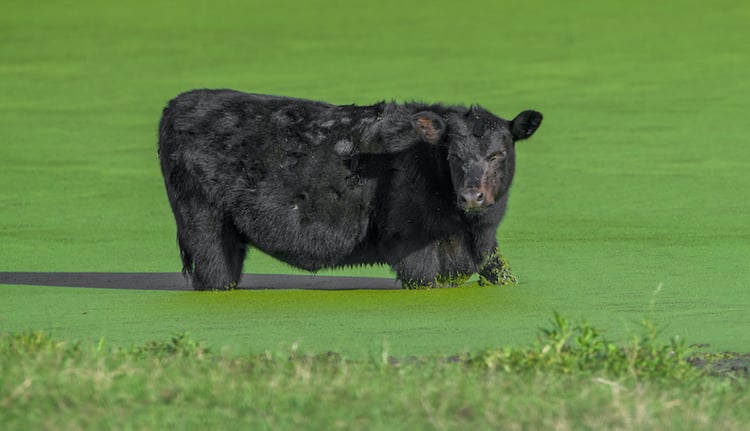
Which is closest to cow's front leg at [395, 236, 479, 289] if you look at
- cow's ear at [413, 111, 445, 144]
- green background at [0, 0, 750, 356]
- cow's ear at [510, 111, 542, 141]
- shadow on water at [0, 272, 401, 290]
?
green background at [0, 0, 750, 356]

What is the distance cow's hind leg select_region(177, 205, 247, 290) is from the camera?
35.8ft

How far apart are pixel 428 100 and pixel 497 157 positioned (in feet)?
30.7

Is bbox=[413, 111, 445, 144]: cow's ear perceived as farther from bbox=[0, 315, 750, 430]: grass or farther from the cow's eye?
bbox=[0, 315, 750, 430]: grass

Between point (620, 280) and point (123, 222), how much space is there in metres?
4.79

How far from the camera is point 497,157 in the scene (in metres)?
10.4

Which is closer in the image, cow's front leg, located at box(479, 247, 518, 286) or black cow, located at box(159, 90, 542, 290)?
black cow, located at box(159, 90, 542, 290)

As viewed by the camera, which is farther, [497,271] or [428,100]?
[428,100]

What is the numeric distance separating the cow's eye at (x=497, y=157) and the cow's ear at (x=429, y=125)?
33 centimetres

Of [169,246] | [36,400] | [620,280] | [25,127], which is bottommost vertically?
[25,127]

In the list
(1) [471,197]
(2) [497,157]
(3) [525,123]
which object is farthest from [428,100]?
(1) [471,197]

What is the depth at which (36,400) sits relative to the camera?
6660 millimetres

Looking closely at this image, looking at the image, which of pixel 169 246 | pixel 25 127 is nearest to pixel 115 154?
pixel 25 127

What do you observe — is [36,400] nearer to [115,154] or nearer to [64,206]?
[64,206]

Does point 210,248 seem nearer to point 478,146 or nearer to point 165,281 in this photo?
point 165,281
